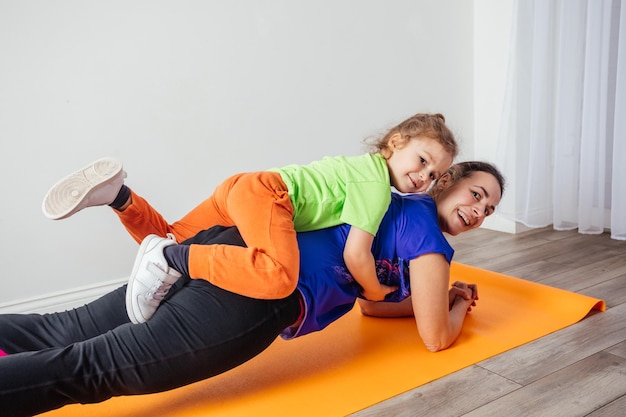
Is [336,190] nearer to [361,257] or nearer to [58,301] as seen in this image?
[361,257]

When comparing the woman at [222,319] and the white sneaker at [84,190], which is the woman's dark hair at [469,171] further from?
the white sneaker at [84,190]

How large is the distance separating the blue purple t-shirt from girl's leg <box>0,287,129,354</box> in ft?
1.54

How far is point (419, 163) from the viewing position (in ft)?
5.51

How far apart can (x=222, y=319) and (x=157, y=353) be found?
16cm

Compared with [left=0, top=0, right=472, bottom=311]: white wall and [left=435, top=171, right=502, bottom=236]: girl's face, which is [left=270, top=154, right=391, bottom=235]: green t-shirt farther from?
[left=0, top=0, right=472, bottom=311]: white wall

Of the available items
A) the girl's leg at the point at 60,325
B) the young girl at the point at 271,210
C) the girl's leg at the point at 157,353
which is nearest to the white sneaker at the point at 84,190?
the young girl at the point at 271,210

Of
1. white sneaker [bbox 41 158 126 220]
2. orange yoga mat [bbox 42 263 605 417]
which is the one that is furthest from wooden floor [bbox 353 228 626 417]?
white sneaker [bbox 41 158 126 220]

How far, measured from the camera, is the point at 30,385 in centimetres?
125

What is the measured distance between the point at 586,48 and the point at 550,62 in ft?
0.67

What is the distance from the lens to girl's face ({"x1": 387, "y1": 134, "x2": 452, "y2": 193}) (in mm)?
1680

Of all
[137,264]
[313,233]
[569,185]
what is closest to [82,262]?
[137,264]

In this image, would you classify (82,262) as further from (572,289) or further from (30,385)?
(572,289)

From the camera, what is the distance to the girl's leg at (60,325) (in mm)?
1479

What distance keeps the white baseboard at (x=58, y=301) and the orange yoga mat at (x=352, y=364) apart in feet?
3.14
